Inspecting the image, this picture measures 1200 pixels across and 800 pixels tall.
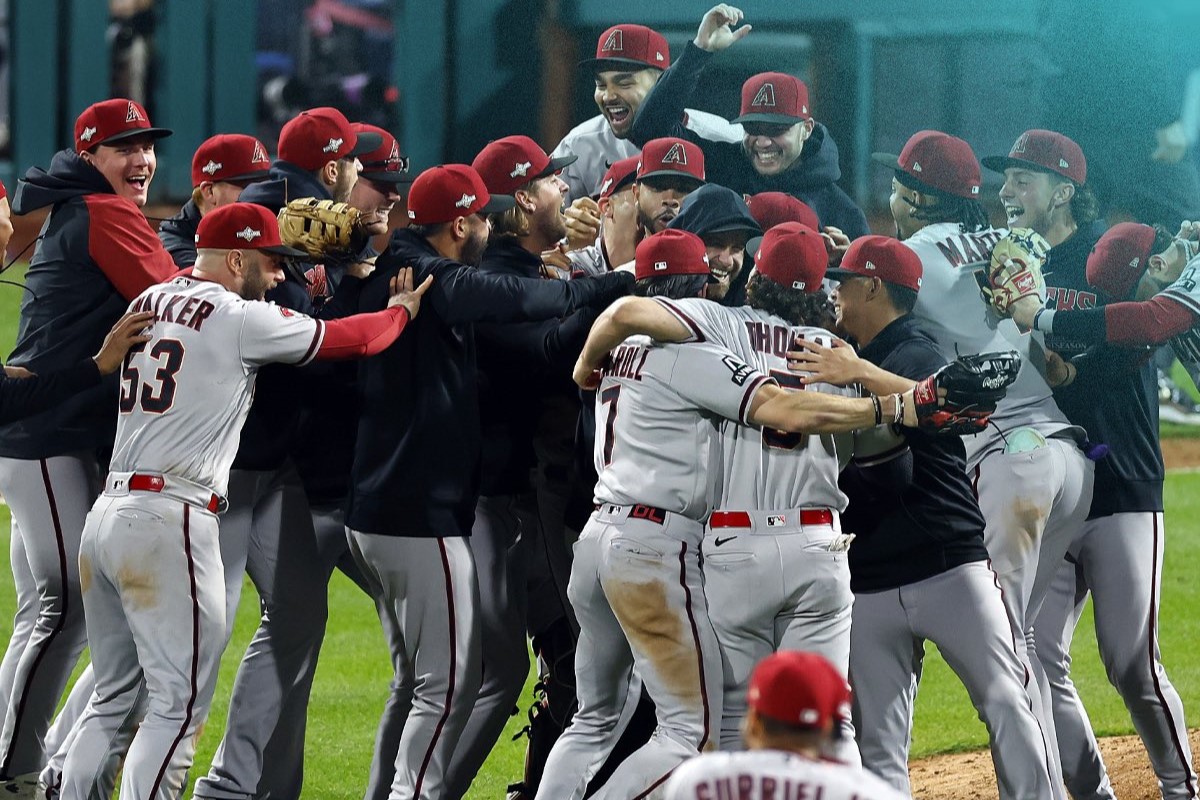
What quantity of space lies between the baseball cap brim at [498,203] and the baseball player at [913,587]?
995 mm

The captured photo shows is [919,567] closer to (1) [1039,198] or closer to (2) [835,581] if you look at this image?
(2) [835,581]

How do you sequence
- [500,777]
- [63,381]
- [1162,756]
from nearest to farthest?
[63,381] → [1162,756] → [500,777]

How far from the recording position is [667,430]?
13.5ft

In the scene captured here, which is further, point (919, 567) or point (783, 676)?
point (919, 567)

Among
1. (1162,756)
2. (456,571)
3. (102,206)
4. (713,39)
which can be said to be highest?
(713,39)

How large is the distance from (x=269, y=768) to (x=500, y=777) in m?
1.10

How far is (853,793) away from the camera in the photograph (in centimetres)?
257

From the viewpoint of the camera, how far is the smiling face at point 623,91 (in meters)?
6.11

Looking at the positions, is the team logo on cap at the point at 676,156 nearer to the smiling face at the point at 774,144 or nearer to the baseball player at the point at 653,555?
the smiling face at the point at 774,144

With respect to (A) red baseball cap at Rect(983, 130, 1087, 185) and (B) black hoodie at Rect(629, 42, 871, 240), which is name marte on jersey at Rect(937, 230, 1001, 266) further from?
(B) black hoodie at Rect(629, 42, 871, 240)

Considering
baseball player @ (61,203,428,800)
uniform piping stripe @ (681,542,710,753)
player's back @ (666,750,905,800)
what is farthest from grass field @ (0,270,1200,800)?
player's back @ (666,750,905,800)

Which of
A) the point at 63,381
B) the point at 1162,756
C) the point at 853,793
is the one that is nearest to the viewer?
the point at 853,793

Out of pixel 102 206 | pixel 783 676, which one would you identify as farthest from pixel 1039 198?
pixel 783 676

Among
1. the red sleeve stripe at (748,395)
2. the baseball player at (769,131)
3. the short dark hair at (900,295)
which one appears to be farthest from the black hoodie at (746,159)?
the red sleeve stripe at (748,395)
